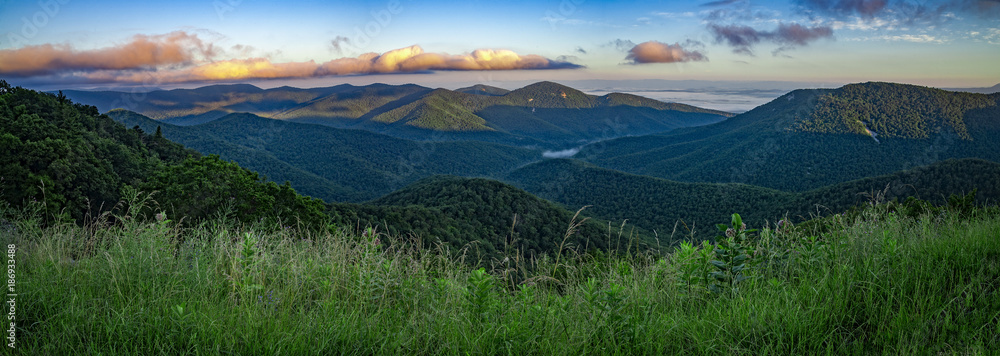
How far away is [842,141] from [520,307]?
588 feet

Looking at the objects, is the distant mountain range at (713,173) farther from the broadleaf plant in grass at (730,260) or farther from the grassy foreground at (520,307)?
the broadleaf plant in grass at (730,260)

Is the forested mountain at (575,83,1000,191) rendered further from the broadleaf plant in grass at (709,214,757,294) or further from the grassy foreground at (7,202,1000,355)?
the broadleaf plant in grass at (709,214,757,294)

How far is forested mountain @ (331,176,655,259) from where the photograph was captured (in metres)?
41.1

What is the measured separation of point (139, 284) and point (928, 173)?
4079 inches

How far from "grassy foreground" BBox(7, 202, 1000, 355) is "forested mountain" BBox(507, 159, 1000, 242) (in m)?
38.7

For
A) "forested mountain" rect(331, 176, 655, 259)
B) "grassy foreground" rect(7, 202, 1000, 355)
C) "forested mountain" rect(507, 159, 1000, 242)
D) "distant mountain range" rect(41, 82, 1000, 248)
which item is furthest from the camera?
"forested mountain" rect(507, 159, 1000, 242)

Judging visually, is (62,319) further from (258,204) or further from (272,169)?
(272,169)

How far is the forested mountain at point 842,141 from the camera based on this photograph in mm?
126438

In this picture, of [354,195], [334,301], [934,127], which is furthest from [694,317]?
[934,127]

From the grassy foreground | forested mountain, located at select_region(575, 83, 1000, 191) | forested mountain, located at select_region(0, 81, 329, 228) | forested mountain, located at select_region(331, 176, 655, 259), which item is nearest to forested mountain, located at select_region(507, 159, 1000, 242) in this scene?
forested mountain, located at select_region(331, 176, 655, 259)

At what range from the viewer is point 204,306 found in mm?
2994

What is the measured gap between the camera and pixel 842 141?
142 meters

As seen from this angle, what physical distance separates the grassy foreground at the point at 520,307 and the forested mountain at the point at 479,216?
1219 inches

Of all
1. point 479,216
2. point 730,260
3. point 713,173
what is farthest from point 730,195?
point 730,260
